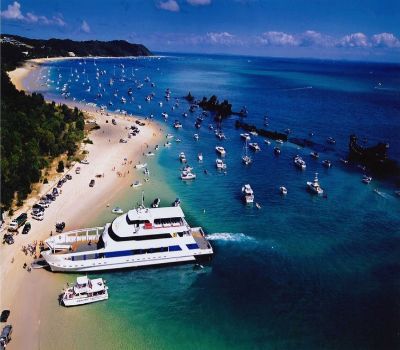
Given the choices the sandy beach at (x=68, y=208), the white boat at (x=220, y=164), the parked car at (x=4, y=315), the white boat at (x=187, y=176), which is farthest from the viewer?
the white boat at (x=220, y=164)

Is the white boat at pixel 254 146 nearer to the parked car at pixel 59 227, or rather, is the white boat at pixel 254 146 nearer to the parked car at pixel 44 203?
the parked car at pixel 44 203

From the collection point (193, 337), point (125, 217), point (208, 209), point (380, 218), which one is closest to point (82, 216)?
point (125, 217)

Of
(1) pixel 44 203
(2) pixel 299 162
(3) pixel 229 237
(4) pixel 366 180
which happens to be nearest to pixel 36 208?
(1) pixel 44 203

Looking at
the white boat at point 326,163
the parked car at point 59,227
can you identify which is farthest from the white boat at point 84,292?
the white boat at point 326,163

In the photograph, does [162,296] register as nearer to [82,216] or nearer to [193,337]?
[193,337]

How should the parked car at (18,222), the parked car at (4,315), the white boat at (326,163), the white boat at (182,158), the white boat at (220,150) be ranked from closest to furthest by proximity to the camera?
the parked car at (4,315) → the parked car at (18,222) → the white boat at (182,158) → the white boat at (326,163) → the white boat at (220,150)

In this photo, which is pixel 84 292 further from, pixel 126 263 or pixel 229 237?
pixel 229 237
